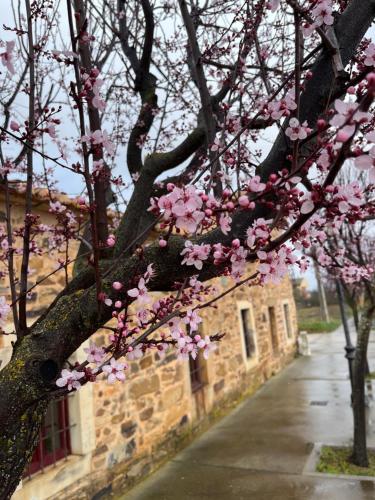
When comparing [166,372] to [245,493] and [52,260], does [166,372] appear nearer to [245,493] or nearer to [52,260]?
[245,493]

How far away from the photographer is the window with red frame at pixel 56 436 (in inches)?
155

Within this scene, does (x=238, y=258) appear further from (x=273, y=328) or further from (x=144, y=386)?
(x=273, y=328)

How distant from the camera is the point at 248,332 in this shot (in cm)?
923

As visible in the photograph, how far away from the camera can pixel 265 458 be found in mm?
5152

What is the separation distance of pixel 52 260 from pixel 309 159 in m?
3.53

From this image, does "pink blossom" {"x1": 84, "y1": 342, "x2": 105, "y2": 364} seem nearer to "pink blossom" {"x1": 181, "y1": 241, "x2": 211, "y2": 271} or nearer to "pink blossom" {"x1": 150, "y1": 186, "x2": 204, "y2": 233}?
"pink blossom" {"x1": 181, "y1": 241, "x2": 211, "y2": 271}

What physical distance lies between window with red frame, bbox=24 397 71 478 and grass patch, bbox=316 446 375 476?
9.10ft

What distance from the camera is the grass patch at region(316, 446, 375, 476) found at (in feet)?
15.2

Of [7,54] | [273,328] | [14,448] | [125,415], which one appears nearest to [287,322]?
[273,328]

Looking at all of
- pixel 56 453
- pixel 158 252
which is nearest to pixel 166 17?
pixel 158 252

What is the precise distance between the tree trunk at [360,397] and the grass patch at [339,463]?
0.10 meters

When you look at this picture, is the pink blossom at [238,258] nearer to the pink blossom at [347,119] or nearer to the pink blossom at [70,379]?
the pink blossom at [347,119]

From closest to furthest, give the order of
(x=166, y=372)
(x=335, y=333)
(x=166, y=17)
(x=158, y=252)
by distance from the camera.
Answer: (x=158, y=252)
(x=166, y=17)
(x=166, y=372)
(x=335, y=333)

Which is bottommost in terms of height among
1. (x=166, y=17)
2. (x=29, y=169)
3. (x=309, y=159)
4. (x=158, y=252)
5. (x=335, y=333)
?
(x=335, y=333)
